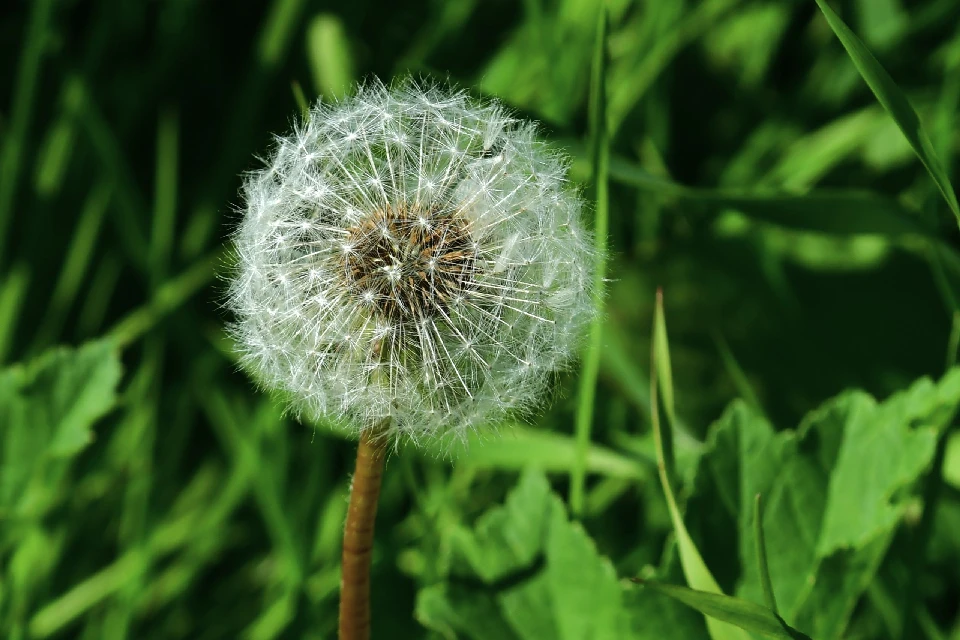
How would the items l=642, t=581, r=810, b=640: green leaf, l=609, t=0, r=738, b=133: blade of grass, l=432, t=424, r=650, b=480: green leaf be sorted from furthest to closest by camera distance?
l=609, t=0, r=738, b=133: blade of grass, l=432, t=424, r=650, b=480: green leaf, l=642, t=581, r=810, b=640: green leaf

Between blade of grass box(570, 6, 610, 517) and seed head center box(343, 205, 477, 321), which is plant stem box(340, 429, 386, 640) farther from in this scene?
blade of grass box(570, 6, 610, 517)

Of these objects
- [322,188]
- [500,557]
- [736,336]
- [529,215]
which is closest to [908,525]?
[736,336]

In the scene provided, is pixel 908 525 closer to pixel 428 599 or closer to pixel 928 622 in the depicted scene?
pixel 928 622

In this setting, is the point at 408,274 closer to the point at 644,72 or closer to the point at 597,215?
the point at 597,215

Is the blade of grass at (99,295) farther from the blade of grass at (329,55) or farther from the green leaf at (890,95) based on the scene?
the green leaf at (890,95)

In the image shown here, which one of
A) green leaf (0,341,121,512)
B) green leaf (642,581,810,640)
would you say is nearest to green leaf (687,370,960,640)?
green leaf (642,581,810,640)

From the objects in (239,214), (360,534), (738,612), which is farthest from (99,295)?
(738,612)

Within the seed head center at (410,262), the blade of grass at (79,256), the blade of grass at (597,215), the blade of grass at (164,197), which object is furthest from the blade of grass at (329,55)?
the seed head center at (410,262)
